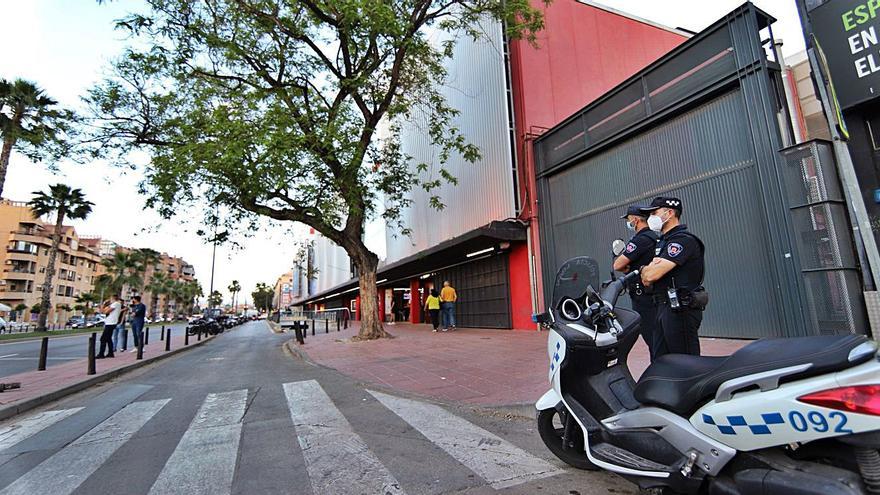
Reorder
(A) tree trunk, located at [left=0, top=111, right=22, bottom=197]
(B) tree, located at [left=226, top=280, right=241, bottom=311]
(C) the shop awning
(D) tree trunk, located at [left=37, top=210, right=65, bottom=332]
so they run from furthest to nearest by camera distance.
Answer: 1. (B) tree, located at [left=226, top=280, right=241, bottom=311]
2. (D) tree trunk, located at [left=37, top=210, right=65, bottom=332]
3. (A) tree trunk, located at [left=0, top=111, right=22, bottom=197]
4. (C) the shop awning

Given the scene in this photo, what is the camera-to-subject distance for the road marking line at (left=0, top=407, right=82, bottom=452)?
169 inches

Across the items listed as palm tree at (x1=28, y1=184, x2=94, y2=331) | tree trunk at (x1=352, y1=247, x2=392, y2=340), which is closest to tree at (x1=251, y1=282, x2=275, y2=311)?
palm tree at (x1=28, y1=184, x2=94, y2=331)

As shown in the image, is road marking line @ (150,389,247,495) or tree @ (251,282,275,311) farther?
tree @ (251,282,275,311)

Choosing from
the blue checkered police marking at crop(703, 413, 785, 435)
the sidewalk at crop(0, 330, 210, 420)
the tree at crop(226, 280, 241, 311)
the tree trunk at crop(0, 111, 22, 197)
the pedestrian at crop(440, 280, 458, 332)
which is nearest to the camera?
the blue checkered police marking at crop(703, 413, 785, 435)

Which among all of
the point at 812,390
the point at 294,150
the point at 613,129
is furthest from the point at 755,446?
the point at 613,129

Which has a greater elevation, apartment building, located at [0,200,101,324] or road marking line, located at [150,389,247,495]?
apartment building, located at [0,200,101,324]

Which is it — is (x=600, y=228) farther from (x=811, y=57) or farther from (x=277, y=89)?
(x=277, y=89)

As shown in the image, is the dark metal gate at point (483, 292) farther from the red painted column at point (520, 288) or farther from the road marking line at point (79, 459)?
the road marking line at point (79, 459)

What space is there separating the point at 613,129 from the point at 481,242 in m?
5.64

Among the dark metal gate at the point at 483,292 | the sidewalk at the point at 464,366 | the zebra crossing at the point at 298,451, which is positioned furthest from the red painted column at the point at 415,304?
the zebra crossing at the point at 298,451

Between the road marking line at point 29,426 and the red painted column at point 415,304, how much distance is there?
1946cm

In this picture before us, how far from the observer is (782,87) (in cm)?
772

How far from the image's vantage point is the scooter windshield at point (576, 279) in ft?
9.46

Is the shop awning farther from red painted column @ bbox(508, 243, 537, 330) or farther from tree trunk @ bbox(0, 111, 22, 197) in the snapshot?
tree trunk @ bbox(0, 111, 22, 197)
